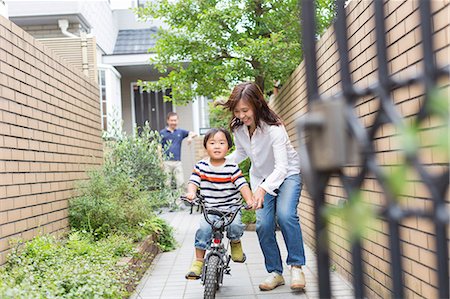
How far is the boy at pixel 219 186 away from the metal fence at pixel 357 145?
3.44 meters

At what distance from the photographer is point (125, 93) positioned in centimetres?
1723

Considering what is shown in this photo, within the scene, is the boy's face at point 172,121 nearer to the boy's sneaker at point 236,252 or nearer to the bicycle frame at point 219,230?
the boy's sneaker at point 236,252

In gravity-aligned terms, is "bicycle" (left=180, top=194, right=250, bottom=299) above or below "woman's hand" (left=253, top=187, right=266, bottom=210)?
below

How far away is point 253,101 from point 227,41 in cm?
417

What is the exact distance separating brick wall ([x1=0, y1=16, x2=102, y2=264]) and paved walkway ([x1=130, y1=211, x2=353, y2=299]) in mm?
1086

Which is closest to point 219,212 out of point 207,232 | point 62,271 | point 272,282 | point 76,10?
point 207,232

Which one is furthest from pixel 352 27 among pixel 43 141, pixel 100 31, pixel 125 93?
pixel 125 93

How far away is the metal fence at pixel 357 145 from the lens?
48.4 inches

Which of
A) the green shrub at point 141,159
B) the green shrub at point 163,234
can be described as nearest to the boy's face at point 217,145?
the green shrub at point 163,234

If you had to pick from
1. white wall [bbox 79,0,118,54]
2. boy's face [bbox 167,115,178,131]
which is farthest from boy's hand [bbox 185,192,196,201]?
white wall [bbox 79,0,118,54]

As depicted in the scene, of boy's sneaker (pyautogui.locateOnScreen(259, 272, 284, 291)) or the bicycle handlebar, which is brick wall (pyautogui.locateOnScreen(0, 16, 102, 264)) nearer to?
the bicycle handlebar

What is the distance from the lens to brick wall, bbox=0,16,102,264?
4.66 metres

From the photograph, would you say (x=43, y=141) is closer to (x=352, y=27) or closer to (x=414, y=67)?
(x=352, y=27)

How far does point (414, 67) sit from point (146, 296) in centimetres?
282
